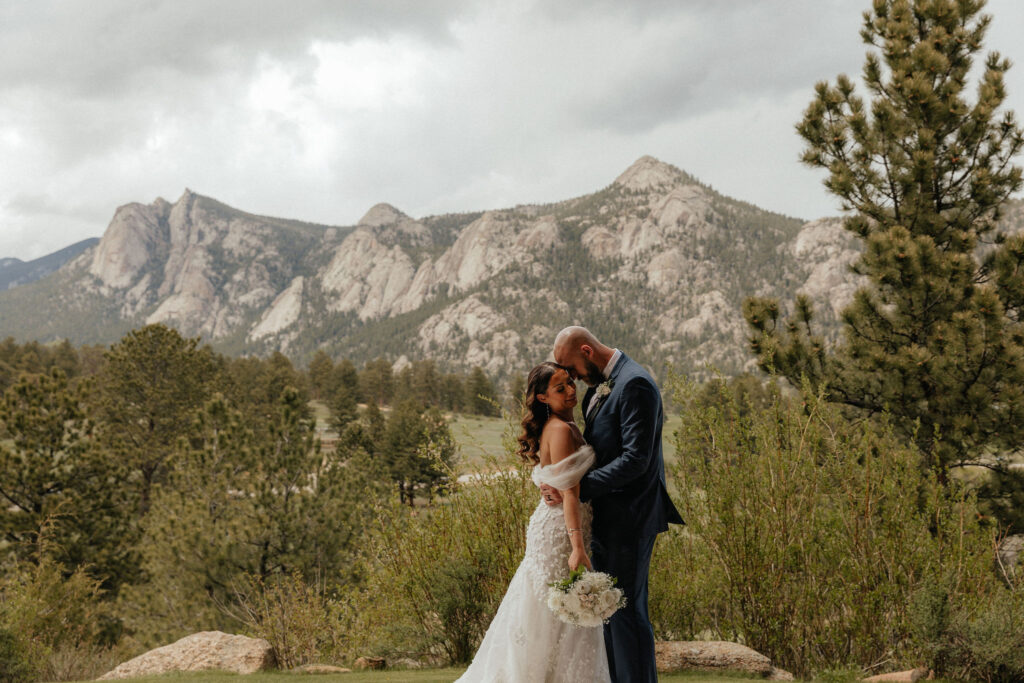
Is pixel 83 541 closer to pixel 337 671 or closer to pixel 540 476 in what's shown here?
pixel 337 671

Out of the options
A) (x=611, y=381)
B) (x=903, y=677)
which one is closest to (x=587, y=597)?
(x=611, y=381)

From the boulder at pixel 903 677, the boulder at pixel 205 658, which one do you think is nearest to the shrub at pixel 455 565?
the boulder at pixel 205 658

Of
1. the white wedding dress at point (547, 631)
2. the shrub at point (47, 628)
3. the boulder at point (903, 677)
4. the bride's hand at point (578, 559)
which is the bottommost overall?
the shrub at point (47, 628)

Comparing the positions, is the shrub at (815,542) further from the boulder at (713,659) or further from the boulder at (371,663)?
the boulder at (371,663)

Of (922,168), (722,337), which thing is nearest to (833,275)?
(722,337)

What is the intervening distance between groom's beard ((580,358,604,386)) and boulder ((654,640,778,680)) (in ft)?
9.40

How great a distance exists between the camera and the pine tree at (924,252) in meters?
8.85

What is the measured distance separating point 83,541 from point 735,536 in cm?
1959

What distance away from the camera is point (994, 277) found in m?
9.40

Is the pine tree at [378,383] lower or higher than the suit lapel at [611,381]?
lower

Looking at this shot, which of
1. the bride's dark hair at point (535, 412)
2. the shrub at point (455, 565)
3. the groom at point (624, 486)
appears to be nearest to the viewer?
the groom at point (624, 486)

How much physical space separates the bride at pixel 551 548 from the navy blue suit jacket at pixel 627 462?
0.11 meters

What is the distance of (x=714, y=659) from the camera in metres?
5.22

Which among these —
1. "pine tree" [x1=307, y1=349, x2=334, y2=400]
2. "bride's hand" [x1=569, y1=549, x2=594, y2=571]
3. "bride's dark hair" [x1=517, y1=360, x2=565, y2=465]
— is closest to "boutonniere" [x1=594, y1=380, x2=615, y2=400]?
"bride's dark hair" [x1=517, y1=360, x2=565, y2=465]
